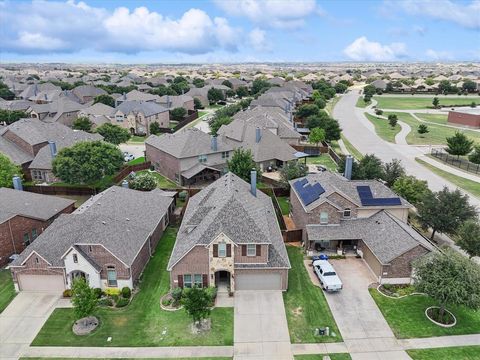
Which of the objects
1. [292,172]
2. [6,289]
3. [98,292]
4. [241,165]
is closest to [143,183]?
[241,165]

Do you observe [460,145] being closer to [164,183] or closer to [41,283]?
[164,183]

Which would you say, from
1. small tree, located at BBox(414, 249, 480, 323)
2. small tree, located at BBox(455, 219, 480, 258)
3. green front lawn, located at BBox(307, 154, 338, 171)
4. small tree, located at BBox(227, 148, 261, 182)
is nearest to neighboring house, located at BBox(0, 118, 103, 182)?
small tree, located at BBox(227, 148, 261, 182)

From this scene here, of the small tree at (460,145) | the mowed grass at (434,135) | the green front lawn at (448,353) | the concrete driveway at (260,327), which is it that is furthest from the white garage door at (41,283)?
the mowed grass at (434,135)

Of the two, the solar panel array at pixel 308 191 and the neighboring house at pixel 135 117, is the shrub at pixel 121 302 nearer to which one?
the solar panel array at pixel 308 191

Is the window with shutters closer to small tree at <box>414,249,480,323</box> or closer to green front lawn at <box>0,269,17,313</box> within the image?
small tree at <box>414,249,480,323</box>

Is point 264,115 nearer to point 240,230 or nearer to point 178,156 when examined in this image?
point 178,156

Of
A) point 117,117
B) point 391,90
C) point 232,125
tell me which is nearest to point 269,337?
point 232,125

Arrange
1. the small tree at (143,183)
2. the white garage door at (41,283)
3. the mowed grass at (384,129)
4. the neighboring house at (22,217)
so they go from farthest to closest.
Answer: the mowed grass at (384,129)
the small tree at (143,183)
the neighboring house at (22,217)
the white garage door at (41,283)

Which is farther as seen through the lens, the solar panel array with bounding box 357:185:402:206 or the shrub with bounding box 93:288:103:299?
the solar panel array with bounding box 357:185:402:206
